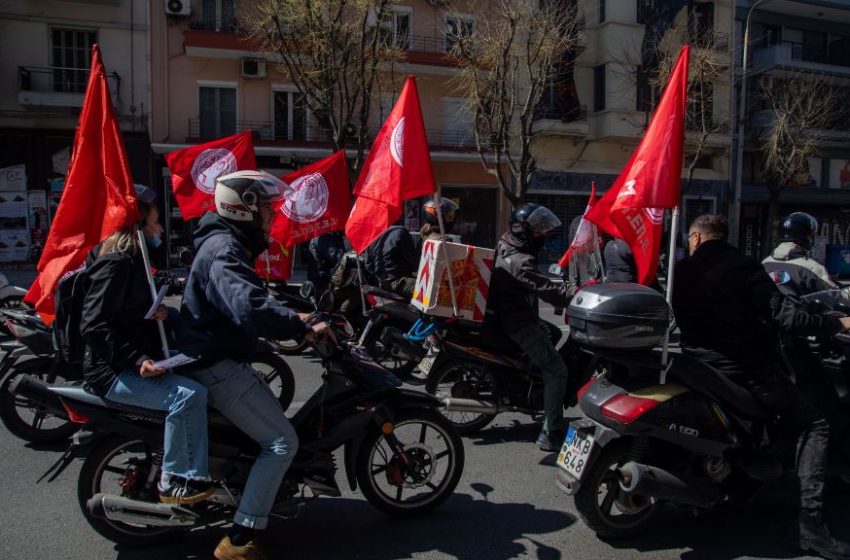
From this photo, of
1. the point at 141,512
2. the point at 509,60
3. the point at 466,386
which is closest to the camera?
the point at 141,512

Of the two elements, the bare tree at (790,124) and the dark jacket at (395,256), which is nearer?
the dark jacket at (395,256)

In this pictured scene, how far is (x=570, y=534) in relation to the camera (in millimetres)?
3721

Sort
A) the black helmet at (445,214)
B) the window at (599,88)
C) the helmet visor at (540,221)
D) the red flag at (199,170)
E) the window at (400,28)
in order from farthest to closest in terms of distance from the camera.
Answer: the window at (599,88)
the window at (400,28)
the red flag at (199,170)
the black helmet at (445,214)
the helmet visor at (540,221)

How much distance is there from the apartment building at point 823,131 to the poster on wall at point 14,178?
2432 centimetres

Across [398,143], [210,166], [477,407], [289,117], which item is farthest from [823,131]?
[477,407]

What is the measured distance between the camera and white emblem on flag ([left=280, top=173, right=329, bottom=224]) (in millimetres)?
8570

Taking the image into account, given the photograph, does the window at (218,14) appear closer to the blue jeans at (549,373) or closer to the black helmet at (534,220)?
the black helmet at (534,220)

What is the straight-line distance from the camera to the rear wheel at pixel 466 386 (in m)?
5.42

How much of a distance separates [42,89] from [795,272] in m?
21.7

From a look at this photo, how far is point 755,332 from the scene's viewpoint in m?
3.60

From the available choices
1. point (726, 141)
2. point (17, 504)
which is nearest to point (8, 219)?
point (17, 504)

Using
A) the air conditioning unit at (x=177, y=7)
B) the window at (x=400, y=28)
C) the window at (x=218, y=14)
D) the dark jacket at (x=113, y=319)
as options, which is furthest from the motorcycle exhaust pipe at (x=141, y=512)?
the air conditioning unit at (x=177, y=7)

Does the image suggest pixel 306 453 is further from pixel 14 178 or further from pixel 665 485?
pixel 14 178

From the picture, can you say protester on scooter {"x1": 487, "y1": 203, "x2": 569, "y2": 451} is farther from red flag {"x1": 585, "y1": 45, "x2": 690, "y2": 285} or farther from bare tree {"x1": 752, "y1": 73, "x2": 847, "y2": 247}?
bare tree {"x1": 752, "y1": 73, "x2": 847, "y2": 247}
